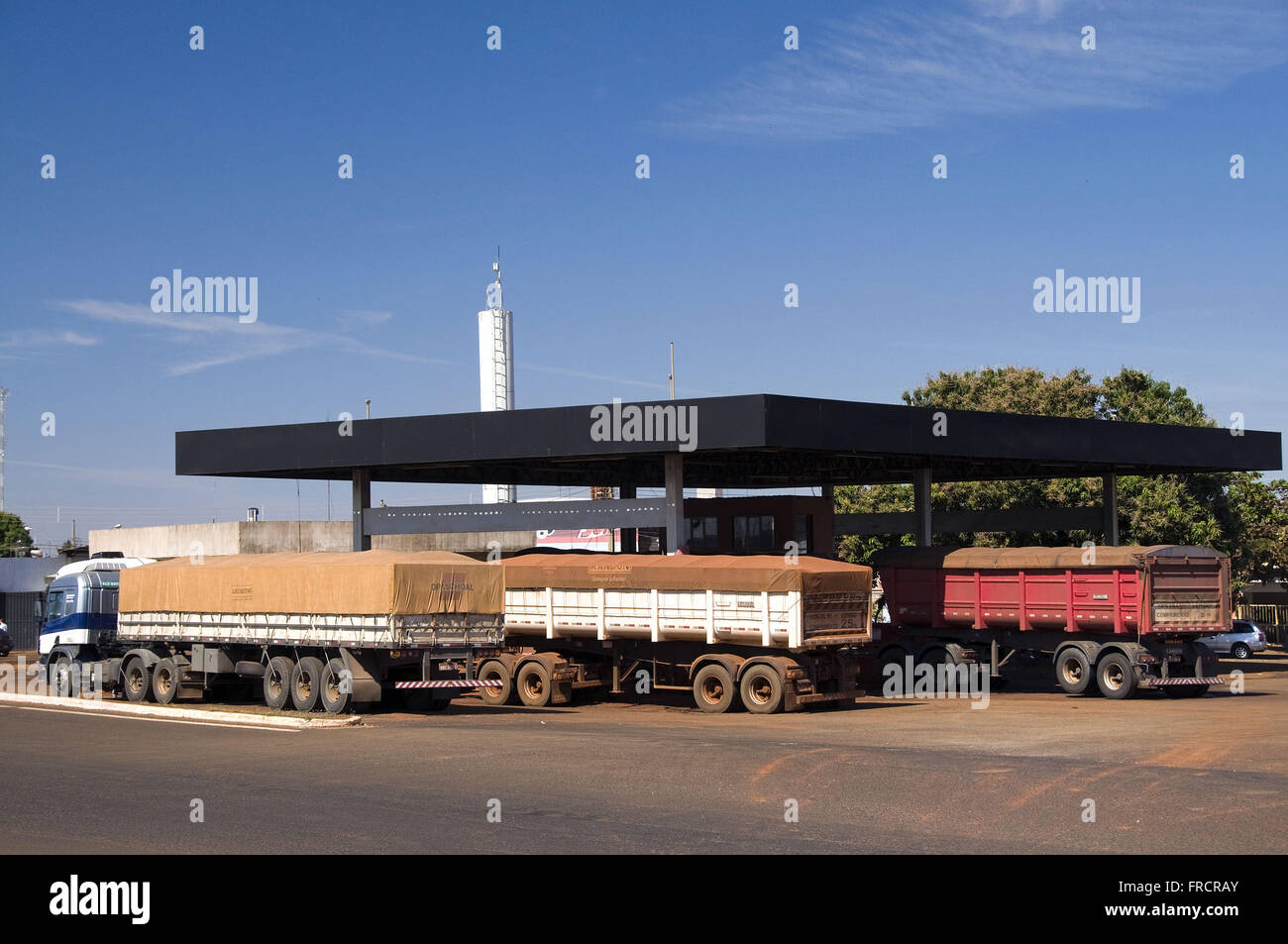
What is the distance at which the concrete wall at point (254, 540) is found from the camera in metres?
59.8

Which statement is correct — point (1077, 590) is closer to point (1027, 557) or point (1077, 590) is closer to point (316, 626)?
point (1027, 557)

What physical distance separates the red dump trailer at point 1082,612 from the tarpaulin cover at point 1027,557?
2 cm

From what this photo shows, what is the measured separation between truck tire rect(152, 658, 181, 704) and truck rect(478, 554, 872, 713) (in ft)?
19.8

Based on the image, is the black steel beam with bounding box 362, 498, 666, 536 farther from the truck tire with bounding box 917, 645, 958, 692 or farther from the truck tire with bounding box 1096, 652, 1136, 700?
the truck tire with bounding box 1096, 652, 1136, 700

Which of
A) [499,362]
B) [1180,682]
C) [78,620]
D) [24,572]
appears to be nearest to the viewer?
[1180,682]

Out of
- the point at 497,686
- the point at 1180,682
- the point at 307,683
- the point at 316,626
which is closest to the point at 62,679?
the point at 307,683

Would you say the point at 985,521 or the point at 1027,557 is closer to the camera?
the point at 1027,557

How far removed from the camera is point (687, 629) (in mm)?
26625

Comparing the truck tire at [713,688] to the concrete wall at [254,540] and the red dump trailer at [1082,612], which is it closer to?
the red dump trailer at [1082,612]

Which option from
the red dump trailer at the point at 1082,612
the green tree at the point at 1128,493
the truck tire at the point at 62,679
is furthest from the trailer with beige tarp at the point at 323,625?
the green tree at the point at 1128,493

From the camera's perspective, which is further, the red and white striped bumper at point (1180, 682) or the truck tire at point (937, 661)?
the truck tire at point (937, 661)

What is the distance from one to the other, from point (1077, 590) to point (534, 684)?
11551 mm

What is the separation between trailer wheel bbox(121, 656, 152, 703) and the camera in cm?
2816
